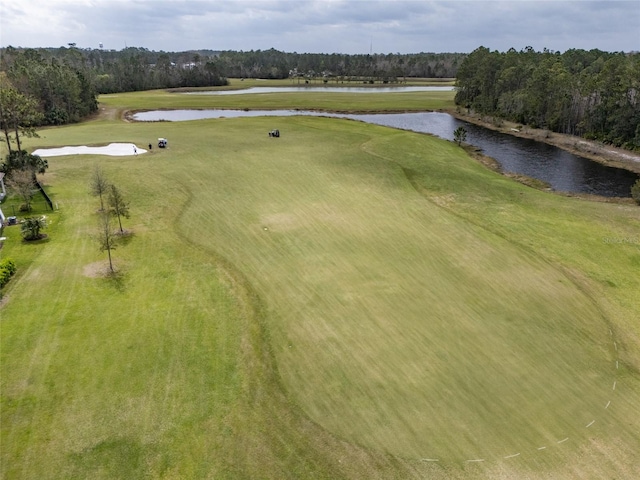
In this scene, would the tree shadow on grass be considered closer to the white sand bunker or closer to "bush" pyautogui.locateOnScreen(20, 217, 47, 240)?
"bush" pyautogui.locateOnScreen(20, 217, 47, 240)

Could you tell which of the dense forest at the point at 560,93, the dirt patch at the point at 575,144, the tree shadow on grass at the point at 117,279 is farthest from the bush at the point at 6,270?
the dense forest at the point at 560,93

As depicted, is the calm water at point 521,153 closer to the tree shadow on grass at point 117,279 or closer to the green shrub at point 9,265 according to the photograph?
the tree shadow on grass at point 117,279

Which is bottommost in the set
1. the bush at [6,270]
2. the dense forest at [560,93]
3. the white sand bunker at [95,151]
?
the bush at [6,270]

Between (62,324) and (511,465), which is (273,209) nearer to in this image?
(62,324)

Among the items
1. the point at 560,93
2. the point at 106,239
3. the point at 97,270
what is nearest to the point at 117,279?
the point at 97,270

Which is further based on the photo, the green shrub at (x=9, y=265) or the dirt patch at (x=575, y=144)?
the dirt patch at (x=575, y=144)
